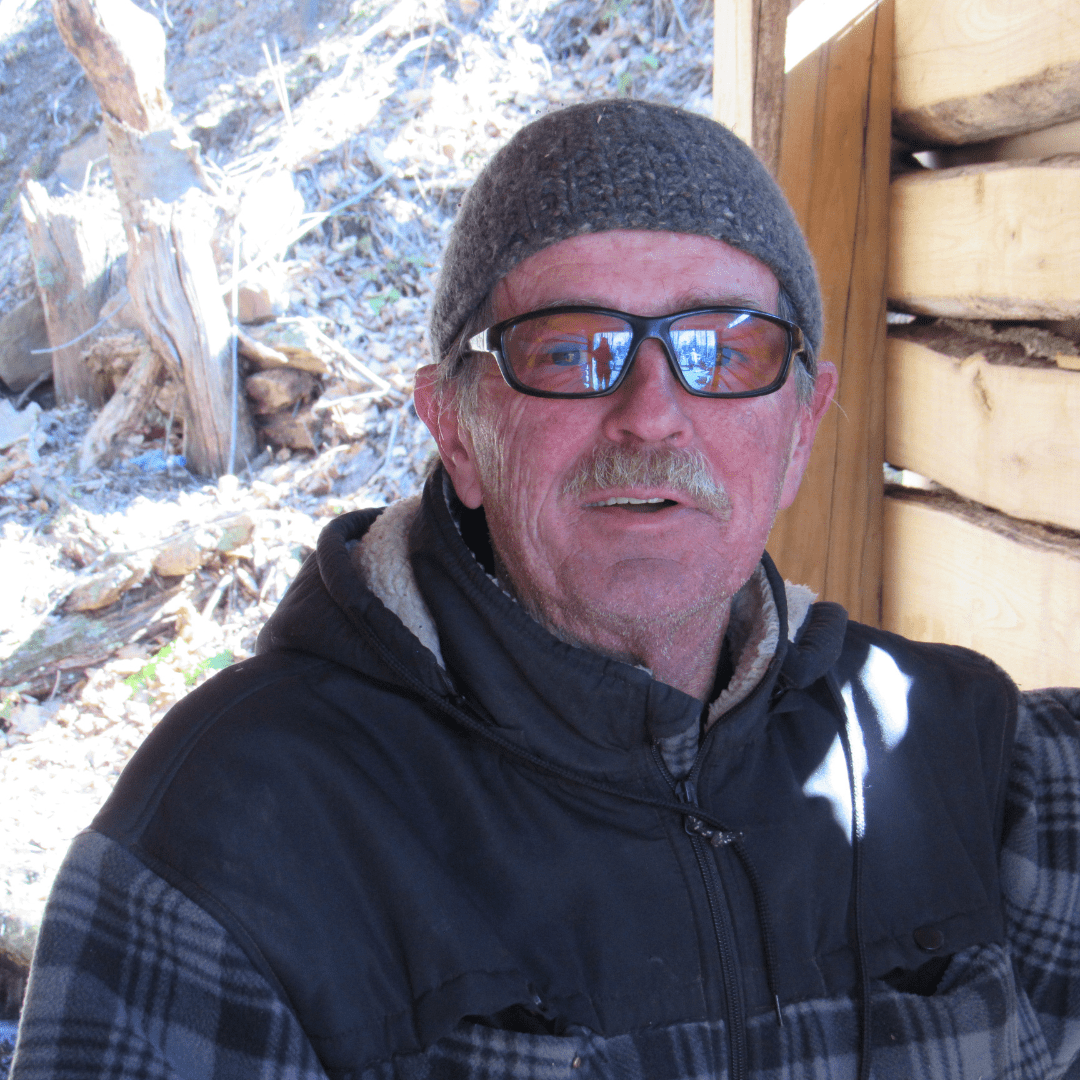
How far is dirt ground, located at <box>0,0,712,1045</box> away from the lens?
4.85 meters

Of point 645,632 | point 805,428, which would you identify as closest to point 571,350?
point 645,632

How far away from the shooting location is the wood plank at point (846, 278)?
237 centimetres

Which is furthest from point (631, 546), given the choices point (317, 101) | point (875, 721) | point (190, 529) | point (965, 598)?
point (317, 101)

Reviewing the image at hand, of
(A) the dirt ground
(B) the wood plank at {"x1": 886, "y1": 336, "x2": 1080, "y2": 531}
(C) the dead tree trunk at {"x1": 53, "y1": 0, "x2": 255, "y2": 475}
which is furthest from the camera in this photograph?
(C) the dead tree trunk at {"x1": 53, "y1": 0, "x2": 255, "y2": 475}

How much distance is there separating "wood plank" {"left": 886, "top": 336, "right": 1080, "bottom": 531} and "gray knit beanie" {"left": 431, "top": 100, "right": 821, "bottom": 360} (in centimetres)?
67

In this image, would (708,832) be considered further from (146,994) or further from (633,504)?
(146,994)

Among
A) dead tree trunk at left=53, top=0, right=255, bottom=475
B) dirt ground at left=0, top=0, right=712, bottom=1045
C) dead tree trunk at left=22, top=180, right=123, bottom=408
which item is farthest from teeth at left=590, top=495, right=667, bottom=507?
dead tree trunk at left=22, top=180, right=123, bottom=408

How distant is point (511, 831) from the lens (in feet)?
4.56

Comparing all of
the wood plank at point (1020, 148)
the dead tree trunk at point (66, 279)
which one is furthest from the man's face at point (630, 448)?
the dead tree trunk at point (66, 279)

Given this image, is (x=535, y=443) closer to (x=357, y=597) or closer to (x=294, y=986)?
(x=357, y=597)

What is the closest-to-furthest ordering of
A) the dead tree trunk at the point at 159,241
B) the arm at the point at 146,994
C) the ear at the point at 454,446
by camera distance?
1. the arm at the point at 146,994
2. the ear at the point at 454,446
3. the dead tree trunk at the point at 159,241

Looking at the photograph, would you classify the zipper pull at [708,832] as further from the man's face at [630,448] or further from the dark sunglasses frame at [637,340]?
the dark sunglasses frame at [637,340]

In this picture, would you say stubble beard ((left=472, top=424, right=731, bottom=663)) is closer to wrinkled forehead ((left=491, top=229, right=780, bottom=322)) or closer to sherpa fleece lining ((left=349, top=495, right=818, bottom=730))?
→ sherpa fleece lining ((left=349, top=495, right=818, bottom=730))

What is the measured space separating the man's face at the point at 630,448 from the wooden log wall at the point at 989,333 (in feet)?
2.45
